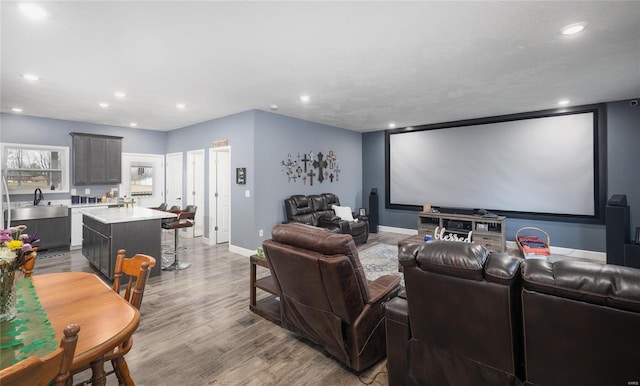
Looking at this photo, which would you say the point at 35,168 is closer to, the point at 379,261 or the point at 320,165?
the point at 320,165

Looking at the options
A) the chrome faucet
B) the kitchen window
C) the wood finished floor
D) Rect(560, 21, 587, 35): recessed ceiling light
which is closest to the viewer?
the wood finished floor

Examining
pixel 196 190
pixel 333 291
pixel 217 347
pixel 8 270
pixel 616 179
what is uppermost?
pixel 616 179

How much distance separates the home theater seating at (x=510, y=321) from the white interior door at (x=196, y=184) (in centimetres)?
609

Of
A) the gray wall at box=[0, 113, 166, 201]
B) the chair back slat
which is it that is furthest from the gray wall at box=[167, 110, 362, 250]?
the chair back slat

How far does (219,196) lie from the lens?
22.0ft

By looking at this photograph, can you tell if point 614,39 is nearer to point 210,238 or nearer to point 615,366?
point 615,366

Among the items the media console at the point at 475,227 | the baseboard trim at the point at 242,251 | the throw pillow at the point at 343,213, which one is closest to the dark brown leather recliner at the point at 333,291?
the baseboard trim at the point at 242,251

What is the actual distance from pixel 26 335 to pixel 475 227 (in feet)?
21.3

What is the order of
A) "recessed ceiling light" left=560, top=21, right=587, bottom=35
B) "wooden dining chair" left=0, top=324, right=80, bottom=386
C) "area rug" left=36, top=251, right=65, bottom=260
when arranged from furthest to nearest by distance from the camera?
"area rug" left=36, top=251, right=65, bottom=260
"recessed ceiling light" left=560, top=21, right=587, bottom=35
"wooden dining chair" left=0, top=324, right=80, bottom=386

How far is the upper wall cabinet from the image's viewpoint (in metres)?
6.48

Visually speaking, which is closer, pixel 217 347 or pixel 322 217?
pixel 217 347

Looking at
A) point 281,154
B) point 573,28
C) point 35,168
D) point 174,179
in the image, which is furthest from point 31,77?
point 573,28

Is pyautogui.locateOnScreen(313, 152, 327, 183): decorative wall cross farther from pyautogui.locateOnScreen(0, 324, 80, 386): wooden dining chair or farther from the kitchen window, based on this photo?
pyautogui.locateOnScreen(0, 324, 80, 386): wooden dining chair

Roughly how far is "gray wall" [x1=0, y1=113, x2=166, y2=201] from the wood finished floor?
177 inches
